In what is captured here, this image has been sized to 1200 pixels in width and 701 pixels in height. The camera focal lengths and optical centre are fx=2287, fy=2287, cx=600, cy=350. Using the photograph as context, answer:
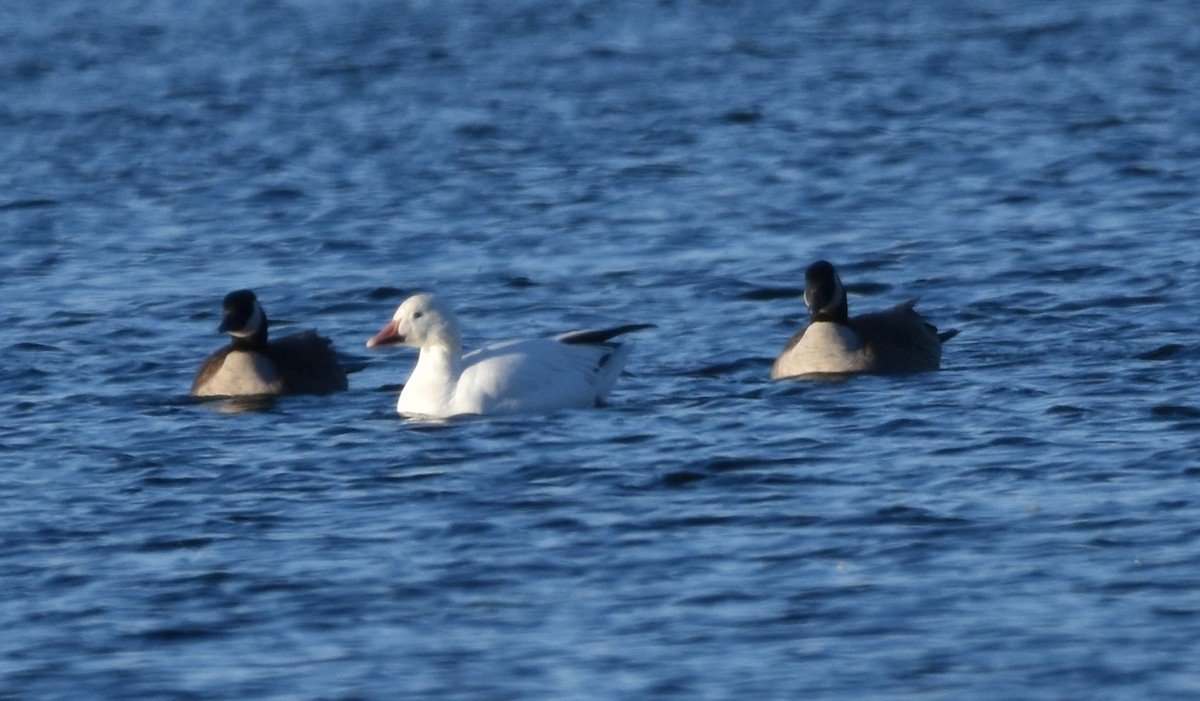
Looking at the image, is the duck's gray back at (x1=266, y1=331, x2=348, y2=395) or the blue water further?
the duck's gray back at (x1=266, y1=331, x2=348, y2=395)

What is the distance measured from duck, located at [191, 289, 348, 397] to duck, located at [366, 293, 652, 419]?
88cm

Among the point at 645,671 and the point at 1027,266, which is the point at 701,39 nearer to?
the point at 1027,266

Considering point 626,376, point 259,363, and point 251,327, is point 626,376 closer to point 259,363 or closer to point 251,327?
point 259,363

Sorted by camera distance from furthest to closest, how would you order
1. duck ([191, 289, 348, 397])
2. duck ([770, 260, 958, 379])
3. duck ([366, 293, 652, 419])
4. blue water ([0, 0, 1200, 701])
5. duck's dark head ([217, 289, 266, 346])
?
duck's dark head ([217, 289, 266, 346])
duck ([191, 289, 348, 397])
duck ([770, 260, 958, 379])
duck ([366, 293, 652, 419])
blue water ([0, 0, 1200, 701])

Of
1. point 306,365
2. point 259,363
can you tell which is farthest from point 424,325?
point 259,363

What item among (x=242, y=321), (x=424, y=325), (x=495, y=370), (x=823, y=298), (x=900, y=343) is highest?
(x=242, y=321)

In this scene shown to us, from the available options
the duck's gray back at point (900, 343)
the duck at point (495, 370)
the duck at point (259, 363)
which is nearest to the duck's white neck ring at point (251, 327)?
the duck at point (259, 363)

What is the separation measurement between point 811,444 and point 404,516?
265 centimetres

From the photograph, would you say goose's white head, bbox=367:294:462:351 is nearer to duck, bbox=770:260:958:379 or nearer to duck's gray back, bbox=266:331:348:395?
duck's gray back, bbox=266:331:348:395

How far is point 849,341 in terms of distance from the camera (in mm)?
15883

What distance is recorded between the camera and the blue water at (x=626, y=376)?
380 inches

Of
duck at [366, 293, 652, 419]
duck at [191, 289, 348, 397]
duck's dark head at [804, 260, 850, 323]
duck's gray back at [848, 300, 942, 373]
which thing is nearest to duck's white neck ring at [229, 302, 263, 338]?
duck at [191, 289, 348, 397]

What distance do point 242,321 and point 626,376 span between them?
107 inches

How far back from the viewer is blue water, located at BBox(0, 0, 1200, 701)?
9.66 meters
